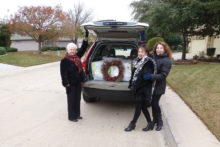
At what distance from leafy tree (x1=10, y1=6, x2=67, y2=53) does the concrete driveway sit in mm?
14877

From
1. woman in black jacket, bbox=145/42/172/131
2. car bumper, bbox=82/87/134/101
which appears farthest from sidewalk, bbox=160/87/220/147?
car bumper, bbox=82/87/134/101

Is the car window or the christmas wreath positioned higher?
the car window

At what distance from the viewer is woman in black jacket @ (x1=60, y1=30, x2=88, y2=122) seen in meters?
3.62

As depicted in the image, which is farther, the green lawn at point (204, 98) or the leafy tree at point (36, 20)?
the leafy tree at point (36, 20)

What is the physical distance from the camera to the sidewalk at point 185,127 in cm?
299

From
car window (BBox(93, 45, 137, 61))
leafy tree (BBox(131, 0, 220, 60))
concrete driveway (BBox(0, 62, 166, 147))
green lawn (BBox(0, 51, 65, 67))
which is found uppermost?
leafy tree (BBox(131, 0, 220, 60))

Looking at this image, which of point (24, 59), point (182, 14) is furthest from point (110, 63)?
point (24, 59)

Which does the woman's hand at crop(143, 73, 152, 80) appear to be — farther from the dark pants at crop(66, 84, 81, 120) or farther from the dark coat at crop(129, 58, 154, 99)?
the dark pants at crop(66, 84, 81, 120)

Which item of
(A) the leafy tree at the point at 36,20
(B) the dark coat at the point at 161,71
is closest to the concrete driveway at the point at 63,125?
(B) the dark coat at the point at 161,71

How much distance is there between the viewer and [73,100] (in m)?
3.88

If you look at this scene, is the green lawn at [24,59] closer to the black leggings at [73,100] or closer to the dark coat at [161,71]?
the black leggings at [73,100]

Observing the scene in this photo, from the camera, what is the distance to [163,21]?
39.3 ft

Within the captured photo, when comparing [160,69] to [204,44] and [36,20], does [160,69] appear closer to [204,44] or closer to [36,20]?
[36,20]

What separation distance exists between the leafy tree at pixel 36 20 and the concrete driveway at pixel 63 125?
1488cm
